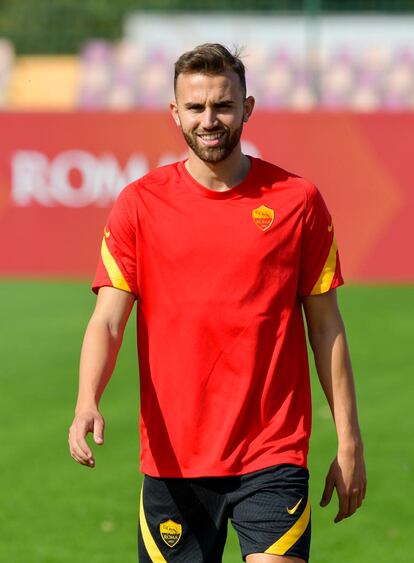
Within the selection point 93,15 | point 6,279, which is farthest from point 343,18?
point 6,279

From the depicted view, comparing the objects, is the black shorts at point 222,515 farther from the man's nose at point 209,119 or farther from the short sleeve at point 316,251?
the man's nose at point 209,119

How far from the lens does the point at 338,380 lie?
4176mm

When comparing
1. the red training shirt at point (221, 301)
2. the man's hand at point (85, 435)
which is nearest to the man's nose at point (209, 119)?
the red training shirt at point (221, 301)

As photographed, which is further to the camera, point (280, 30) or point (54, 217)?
point (280, 30)

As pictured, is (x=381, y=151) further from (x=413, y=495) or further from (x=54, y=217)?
(x=413, y=495)

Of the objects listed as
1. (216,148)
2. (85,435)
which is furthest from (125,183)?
(85,435)

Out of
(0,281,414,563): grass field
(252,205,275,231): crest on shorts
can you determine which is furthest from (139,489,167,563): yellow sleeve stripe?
(0,281,414,563): grass field

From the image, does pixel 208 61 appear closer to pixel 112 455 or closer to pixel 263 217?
pixel 263 217

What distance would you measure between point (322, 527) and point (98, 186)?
365 inches

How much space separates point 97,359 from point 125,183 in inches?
452

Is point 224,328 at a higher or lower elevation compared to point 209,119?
lower

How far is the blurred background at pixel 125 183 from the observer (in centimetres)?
692

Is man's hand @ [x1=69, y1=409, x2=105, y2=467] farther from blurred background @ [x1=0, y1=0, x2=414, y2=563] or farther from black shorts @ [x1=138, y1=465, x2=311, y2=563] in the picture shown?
blurred background @ [x1=0, y1=0, x2=414, y2=563]

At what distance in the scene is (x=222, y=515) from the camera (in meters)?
4.17
